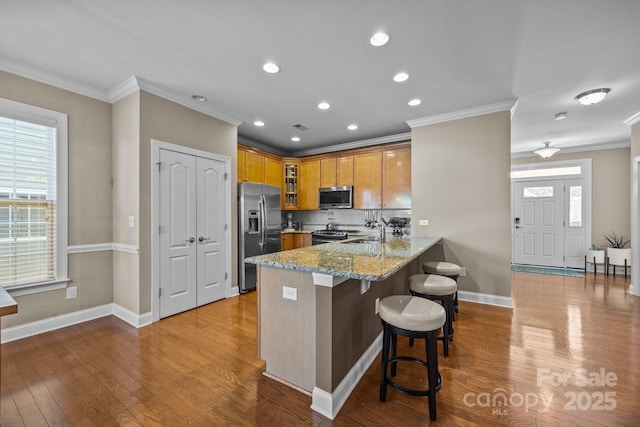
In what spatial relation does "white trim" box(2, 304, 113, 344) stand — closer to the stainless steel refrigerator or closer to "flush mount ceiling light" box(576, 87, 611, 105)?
the stainless steel refrigerator

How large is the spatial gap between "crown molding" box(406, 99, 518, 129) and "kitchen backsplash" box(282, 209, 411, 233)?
166cm

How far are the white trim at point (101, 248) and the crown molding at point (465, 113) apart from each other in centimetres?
415

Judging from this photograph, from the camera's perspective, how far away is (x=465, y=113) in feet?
12.5

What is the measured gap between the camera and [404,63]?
2676 mm

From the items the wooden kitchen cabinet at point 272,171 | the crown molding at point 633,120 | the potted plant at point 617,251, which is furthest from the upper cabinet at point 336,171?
the potted plant at point 617,251

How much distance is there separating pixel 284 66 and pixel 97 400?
122 inches

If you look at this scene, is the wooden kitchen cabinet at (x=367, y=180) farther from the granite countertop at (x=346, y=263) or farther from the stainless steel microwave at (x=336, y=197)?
the granite countertop at (x=346, y=263)

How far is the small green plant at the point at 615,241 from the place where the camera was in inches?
219

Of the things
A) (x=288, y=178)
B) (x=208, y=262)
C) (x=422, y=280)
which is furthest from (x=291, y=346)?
(x=288, y=178)

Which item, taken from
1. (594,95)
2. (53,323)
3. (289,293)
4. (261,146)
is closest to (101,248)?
(53,323)

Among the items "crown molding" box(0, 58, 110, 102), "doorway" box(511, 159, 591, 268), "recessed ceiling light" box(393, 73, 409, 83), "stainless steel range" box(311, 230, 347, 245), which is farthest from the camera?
"doorway" box(511, 159, 591, 268)

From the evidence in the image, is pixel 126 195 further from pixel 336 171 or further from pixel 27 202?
pixel 336 171

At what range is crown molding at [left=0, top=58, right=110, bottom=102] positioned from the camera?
Answer: 105 inches

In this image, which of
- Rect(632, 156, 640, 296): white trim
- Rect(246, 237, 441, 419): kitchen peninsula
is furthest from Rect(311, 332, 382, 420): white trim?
Rect(632, 156, 640, 296): white trim
